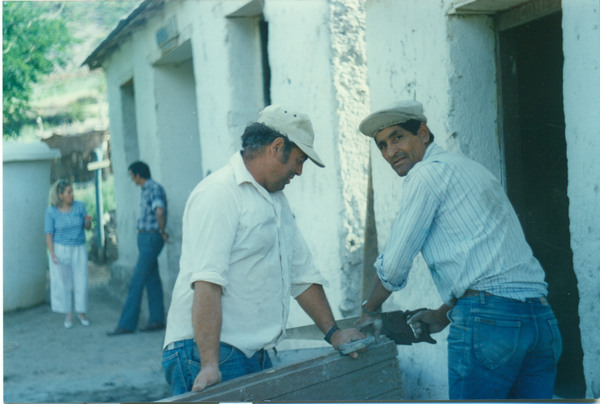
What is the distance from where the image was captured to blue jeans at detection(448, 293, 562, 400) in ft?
7.69

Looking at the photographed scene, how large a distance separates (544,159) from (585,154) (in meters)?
0.49

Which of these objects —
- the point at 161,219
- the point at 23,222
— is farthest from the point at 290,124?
the point at 23,222

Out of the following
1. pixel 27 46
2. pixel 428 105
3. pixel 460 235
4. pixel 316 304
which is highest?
pixel 27 46

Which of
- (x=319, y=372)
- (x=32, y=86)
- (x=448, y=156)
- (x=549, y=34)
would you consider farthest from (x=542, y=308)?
(x=32, y=86)

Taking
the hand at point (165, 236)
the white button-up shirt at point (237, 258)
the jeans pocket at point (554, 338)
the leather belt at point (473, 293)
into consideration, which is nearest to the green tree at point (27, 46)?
the hand at point (165, 236)

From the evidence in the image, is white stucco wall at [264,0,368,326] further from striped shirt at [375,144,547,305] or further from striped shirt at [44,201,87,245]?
striped shirt at [44,201,87,245]

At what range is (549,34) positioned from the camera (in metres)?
3.22

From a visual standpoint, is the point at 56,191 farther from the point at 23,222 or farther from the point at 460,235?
the point at 460,235

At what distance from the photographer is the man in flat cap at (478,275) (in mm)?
2357

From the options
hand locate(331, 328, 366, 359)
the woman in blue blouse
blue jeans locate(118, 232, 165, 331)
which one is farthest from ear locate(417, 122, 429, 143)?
the woman in blue blouse

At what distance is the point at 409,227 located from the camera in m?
2.47

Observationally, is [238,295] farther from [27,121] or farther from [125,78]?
[125,78]

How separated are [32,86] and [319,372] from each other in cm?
486

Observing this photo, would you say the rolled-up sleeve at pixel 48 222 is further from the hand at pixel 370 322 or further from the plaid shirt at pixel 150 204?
the hand at pixel 370 322
